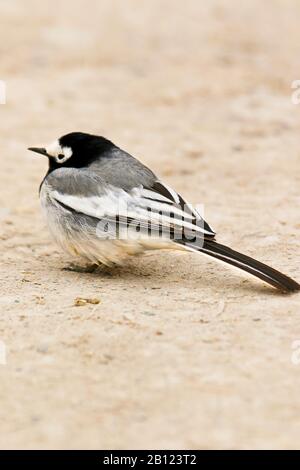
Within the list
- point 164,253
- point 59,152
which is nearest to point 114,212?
point 59,152

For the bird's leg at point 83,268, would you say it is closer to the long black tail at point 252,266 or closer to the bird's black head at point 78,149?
the bird's black head at point 78,149

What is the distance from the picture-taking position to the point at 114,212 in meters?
5.47

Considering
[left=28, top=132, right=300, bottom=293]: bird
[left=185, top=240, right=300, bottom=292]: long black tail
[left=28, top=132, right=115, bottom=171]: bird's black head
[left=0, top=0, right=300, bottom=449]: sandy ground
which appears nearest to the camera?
[left=0, top=0, right=300, bottom=449]: sandy ground

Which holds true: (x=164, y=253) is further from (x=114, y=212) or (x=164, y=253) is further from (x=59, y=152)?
(x=59, y=152)

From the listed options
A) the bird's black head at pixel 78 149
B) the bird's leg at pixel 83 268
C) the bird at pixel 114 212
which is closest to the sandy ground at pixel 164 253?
the bird's leg at pixel 83 268

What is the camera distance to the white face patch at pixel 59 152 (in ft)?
19.4

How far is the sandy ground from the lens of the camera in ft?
12.1

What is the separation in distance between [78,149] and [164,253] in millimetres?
1047

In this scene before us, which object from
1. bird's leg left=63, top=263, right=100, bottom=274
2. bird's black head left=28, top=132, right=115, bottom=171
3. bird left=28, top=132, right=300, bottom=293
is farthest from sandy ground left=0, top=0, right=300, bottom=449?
bird's black head left=28, top=132, right=115, bottom=171

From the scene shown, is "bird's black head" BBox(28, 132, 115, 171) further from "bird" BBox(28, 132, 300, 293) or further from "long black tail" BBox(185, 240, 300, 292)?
"long black tail" BBox(185, 240, 300, 292)

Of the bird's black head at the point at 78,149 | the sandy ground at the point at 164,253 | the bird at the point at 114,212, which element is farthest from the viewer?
the bird's black head at the point at 78,149

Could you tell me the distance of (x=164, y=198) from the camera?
5559 mm

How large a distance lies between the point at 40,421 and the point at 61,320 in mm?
1099

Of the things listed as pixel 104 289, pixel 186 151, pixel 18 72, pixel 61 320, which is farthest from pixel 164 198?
pixel 18 72
